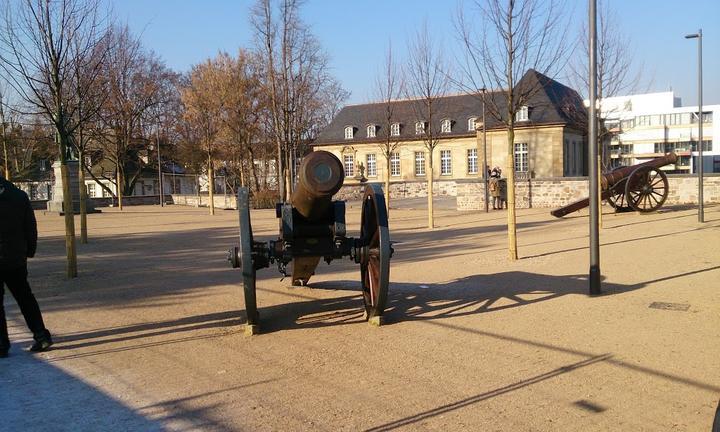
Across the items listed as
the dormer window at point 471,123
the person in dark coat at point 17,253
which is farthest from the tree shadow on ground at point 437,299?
the dormer window at point 471,123

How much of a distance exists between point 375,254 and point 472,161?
50.0 m

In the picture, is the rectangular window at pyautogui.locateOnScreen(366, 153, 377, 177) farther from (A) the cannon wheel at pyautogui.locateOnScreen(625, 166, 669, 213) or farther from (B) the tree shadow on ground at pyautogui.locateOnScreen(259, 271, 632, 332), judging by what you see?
(B) the tree shadow on ground at pyautogui.locateOnScreen(259, 271, 632, 332)

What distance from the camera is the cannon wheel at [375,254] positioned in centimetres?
666

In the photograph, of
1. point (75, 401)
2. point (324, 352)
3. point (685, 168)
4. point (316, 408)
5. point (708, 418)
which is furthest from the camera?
point (685, 168)

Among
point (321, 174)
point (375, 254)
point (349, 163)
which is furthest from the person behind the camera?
point (349, 163)

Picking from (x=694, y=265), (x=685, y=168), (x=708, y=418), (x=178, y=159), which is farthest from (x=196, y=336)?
(x=685, y=168)

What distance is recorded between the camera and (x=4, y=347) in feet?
20.9

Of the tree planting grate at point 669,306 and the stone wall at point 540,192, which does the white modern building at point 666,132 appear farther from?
the tree planting grate at point 669,306

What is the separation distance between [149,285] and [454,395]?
23.6 ft

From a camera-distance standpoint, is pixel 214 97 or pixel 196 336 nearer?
pixel 196 336

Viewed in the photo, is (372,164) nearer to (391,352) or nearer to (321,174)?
(321,174)

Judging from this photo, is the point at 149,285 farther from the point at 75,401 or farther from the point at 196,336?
the point at 75,401

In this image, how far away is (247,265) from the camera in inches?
256

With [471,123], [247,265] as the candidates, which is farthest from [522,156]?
[247,265]
